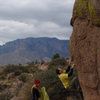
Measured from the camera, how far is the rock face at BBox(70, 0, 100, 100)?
5539 mm

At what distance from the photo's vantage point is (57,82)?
12.5m

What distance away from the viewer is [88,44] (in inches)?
231

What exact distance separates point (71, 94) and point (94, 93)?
560cm

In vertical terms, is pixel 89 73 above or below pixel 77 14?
below

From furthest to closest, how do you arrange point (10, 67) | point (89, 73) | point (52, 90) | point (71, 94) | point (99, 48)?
point (10, 67)
point (52, 90)
point (71, 94)
point (89, 73)
point (99, 48)

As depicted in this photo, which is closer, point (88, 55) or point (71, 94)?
point (88, 55)

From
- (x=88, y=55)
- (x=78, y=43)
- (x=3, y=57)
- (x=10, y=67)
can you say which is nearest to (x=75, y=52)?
(x=78, y=43)

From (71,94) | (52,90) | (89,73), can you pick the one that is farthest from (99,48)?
(52,90)

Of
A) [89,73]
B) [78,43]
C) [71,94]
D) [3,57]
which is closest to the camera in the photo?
[89,73]

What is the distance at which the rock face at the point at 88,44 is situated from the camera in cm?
554

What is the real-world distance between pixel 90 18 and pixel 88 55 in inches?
44.6

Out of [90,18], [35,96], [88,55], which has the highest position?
[90,18]

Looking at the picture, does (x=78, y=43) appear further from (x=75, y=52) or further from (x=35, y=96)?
(x=35, y=96)

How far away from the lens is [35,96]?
20.3ft
